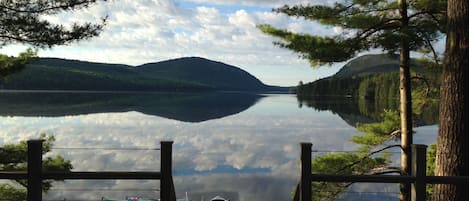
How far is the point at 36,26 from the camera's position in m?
9.36

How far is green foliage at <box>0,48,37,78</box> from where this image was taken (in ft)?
34.1

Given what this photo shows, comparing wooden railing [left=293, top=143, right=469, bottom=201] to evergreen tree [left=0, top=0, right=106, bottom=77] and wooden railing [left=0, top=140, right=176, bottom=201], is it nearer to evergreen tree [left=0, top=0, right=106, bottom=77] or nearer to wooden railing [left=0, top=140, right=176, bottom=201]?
wooden railing [left=0, top=140, right=176, bottom=201]

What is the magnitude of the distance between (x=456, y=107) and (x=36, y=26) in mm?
8433

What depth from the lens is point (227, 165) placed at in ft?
91.0

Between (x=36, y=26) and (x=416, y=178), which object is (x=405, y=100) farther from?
(x=36, y=26)

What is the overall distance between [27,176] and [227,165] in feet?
76.2

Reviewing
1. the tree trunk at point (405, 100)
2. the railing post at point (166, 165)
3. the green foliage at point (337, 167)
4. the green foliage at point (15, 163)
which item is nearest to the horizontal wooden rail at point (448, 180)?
the railing post at point (166, 165)

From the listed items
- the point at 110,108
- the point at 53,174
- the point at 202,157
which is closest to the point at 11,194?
the point at 53,174

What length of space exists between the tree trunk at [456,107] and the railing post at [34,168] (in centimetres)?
513

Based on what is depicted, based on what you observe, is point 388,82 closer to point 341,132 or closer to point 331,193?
point 341,132

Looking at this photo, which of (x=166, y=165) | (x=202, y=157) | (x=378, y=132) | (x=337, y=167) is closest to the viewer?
(x=166, y=165)

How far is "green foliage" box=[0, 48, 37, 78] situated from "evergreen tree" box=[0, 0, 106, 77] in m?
1.07

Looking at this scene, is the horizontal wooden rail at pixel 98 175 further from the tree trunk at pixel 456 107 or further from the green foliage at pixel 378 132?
the green foliage at pixel 378 132

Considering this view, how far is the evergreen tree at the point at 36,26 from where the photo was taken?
9.20 m
